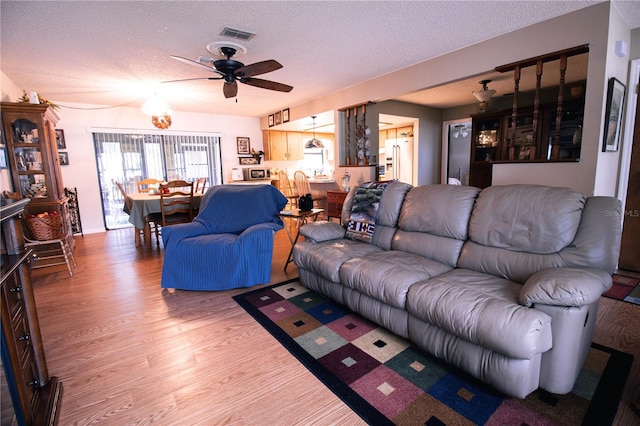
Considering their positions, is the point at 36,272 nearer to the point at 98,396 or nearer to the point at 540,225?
the point at 98,396

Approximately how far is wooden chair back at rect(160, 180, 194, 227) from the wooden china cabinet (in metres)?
1.14

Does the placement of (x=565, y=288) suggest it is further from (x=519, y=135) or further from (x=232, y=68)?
(x=519, y=135)

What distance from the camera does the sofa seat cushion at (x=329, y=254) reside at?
7.63 feet

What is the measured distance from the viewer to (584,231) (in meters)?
1.69

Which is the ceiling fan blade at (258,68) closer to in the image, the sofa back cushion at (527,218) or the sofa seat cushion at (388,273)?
the sofa seat cushion at (388,273)

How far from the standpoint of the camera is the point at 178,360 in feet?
5.99

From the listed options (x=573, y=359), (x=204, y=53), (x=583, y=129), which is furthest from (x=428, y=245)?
(x=204, y=53)

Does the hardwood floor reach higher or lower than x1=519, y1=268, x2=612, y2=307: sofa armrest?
lower

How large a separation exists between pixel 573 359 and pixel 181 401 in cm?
185

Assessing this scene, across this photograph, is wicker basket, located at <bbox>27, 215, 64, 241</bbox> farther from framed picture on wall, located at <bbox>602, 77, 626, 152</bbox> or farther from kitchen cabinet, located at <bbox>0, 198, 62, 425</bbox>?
framed picture on wall, located at <bbox>602, 77, 626, 152</bbox>

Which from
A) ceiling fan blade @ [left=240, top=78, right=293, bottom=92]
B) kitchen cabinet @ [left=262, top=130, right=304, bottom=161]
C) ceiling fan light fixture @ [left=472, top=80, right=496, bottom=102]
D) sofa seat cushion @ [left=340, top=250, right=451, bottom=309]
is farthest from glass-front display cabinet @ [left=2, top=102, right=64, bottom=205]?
ceiling fan light fixture @ [left=472, top=80, right=496, bottom=102]

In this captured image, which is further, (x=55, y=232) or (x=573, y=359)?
(x=55, y=232)

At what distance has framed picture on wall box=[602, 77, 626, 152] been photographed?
2.51m

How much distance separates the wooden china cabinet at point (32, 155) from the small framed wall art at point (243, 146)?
3633mm
